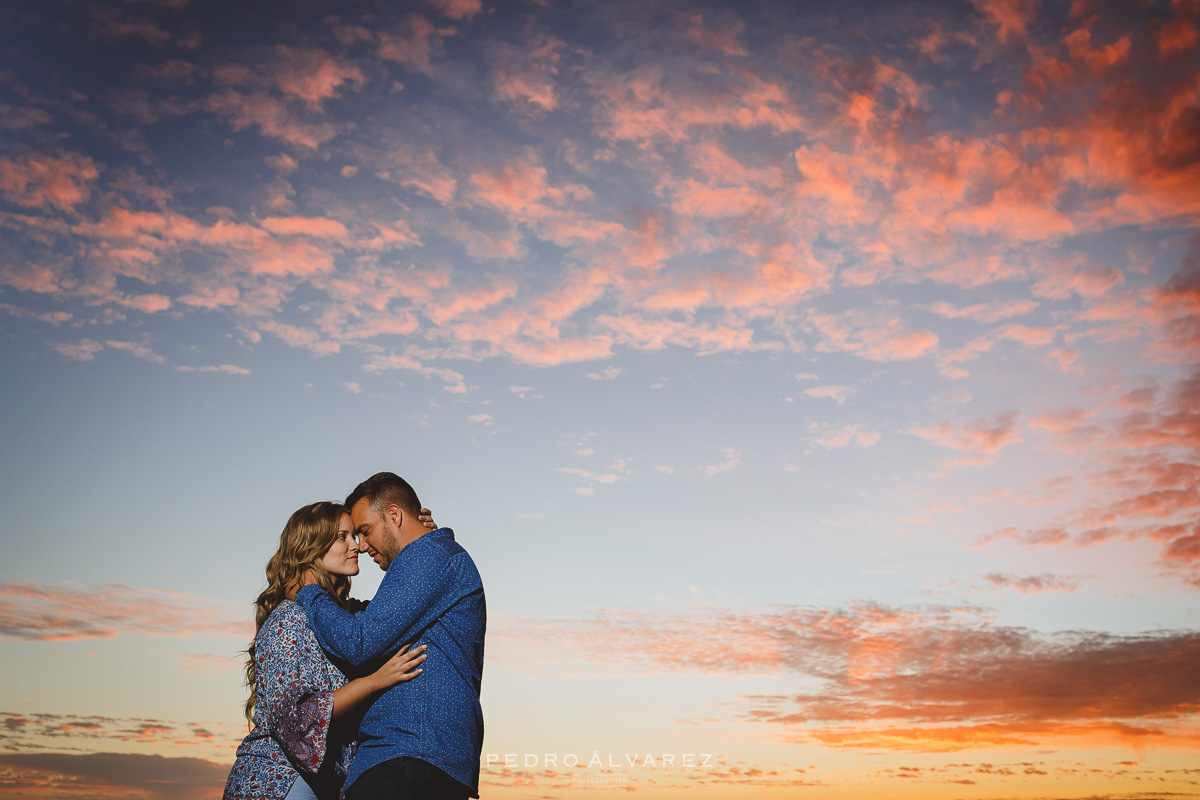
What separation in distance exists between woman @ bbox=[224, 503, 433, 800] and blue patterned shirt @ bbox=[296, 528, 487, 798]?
100 millimetres

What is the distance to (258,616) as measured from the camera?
5.07m

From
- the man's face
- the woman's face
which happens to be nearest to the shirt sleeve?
the man's face

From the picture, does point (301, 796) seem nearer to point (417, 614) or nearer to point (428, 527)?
point (417, 614)

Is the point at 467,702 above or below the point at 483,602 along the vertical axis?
below

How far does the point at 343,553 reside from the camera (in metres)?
5.14

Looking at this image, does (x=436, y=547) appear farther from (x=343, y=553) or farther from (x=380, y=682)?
(x=343, y=553)

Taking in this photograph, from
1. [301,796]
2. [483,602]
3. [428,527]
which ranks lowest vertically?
[301,796]

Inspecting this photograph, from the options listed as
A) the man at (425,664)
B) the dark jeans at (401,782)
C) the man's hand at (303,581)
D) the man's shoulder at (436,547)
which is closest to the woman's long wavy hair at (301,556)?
the man's hand at (303,581)

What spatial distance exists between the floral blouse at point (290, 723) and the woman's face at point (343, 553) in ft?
1.48

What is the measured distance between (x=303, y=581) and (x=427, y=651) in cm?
112

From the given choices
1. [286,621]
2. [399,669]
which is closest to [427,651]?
[399,669]

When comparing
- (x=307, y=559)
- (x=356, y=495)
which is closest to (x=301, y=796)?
(x=307, y=559)

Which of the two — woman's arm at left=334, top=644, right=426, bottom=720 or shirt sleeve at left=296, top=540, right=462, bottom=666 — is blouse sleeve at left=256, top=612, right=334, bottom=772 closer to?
woman's arm at left=334, top=644, right=426, bottom=720

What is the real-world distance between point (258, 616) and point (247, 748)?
2.58 ft
